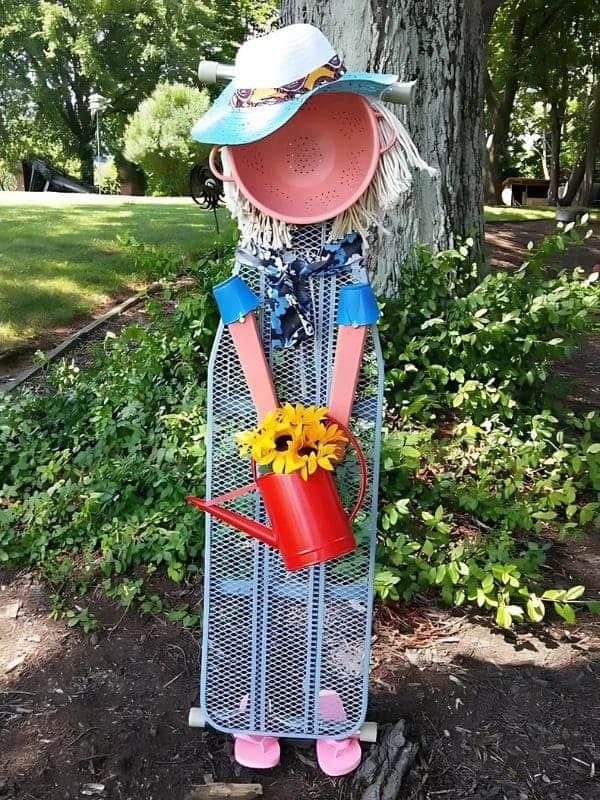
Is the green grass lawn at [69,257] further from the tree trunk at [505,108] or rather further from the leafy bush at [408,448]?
the tree trunk at [505,108]

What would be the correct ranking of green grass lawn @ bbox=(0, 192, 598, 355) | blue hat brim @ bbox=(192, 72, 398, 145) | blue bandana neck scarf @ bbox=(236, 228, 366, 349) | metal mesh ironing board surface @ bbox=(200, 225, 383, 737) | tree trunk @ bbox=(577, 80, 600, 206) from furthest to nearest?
tree trunk @ bbox=(577, 80, 600, 206) < green grass lawn @ bbox=(0, 192, 598, 355) < metal mesh ironing board surface @ bbox=(200, 225, 383, 737) < blue bandana neck scarf @ bbox=(236, 228, 366, 349) < blue hat brim @ bbox=(192, 72, 398, 145)

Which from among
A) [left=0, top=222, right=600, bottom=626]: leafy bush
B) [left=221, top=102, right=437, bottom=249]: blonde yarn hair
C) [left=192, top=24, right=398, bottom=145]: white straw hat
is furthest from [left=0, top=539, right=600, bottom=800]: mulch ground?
[left=192, top=24, right=398, bottom=145]: white straw hat

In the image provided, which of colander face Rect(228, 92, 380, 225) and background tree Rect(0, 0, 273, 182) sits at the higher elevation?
background tree Rect(0, 0, 273, 182)

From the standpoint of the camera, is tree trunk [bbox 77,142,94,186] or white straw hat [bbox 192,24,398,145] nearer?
white straw hat [bbox 192,24,398,145]

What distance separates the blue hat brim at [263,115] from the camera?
1.60m

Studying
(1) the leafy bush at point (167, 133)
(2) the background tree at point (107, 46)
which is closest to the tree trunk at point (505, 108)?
(1) the leafy bush at point (167, 133)

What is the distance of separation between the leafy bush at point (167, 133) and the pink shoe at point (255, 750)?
1544cm

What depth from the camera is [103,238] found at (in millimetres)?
8414

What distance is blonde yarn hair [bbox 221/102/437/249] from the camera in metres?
1.70

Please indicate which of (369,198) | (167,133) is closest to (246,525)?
(369,198)

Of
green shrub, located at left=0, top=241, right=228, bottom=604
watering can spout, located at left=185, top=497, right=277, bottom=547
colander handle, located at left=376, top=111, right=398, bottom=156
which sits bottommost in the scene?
green shrub, located at left=0, top=241, right=228, bottom=604

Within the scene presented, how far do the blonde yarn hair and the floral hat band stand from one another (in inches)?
4.5

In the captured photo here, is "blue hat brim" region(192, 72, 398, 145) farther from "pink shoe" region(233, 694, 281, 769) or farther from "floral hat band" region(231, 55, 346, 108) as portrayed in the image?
"pink shoe" region(233, 694, 281, 769)

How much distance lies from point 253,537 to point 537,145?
40498mm
